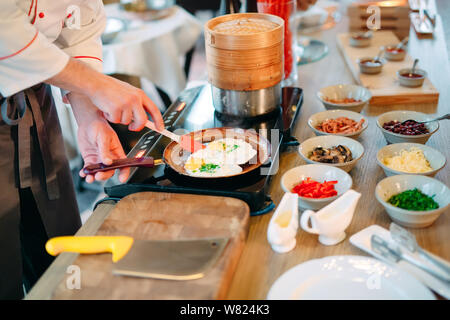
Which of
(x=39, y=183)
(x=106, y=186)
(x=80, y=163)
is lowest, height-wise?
(x=80, y=163)

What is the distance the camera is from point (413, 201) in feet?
3.20

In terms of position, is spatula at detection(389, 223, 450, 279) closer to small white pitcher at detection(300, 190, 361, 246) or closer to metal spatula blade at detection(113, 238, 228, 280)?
small white pitcher at detection(300, 190, 361, 246)

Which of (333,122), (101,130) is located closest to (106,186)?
(101,130)

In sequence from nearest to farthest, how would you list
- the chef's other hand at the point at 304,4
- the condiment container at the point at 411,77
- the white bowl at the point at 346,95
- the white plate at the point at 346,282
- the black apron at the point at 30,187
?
the white plate at the point at 346,282
the black apron at the point at 30,187
the white bowl at the point at 346,95
the condiment container at the point at 411,77
the chef's other hand at the point at 304,4

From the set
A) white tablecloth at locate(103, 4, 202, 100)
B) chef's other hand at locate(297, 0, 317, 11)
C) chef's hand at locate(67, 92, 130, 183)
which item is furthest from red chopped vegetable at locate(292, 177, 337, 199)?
white tablecloth at locate(103, 4, 202, 100)

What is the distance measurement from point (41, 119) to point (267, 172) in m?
0.73

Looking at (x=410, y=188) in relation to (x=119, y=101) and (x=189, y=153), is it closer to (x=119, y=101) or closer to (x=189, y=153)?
(x=189, y=153)

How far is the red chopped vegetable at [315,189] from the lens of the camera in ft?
3.38

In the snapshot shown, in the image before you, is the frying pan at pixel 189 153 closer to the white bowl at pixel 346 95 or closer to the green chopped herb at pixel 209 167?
the green chopped herb at pixel 209 167

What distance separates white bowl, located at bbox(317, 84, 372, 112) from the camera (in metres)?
1.43

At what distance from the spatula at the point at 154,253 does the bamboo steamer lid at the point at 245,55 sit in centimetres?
56

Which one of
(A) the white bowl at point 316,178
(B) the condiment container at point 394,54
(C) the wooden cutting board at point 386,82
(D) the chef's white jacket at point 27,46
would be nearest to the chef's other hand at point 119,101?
(D) the chef's white jacket at point 27,46

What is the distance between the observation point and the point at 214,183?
106cm

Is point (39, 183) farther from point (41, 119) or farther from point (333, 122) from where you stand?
point (333, 122)
